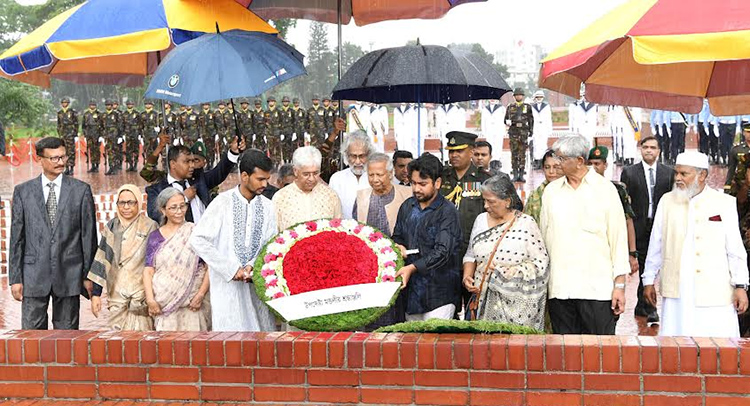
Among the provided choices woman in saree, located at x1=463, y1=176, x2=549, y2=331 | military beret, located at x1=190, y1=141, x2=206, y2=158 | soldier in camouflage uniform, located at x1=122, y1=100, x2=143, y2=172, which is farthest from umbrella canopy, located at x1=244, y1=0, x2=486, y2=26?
soldier in camouflage uniform, located at x1=122, y1=100, x2=143, y2=172

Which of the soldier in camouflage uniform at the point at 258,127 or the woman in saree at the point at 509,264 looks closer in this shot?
the woman in saree at the point at 509,264

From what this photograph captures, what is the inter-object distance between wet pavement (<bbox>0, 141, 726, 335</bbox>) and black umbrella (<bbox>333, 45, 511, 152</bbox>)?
7.41ft

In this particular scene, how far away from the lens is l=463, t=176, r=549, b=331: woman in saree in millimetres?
5211

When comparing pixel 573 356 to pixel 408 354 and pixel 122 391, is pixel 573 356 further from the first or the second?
pixel 122 391

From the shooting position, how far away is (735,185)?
633 centimetres

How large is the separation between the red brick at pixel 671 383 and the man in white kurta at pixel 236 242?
2.34m

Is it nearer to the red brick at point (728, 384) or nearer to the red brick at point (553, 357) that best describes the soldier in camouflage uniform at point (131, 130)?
the red brick at point (553, 357)

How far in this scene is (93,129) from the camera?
2483cm

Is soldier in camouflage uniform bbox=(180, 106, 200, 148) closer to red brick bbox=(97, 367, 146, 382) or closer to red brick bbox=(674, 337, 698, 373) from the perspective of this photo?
red brick bbox=(97, 367, 146, 382)

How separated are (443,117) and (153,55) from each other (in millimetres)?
18313

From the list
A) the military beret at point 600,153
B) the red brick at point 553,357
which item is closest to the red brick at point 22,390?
the red brick at point 553,357

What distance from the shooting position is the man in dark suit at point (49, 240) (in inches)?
232

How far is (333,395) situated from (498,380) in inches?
27.0

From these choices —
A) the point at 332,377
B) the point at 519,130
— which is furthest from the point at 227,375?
the point at 519,130
